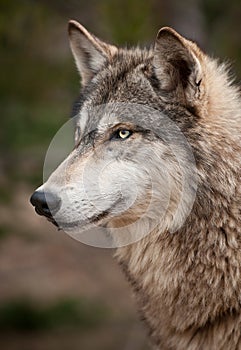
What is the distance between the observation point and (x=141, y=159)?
4.61 m

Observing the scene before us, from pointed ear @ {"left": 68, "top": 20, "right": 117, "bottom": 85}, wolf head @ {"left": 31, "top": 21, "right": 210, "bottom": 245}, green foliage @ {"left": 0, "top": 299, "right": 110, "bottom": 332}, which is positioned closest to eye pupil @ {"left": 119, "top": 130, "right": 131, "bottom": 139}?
wolf head @ {"left": 31, "top": 21, "right": 210, "bottom": 245}

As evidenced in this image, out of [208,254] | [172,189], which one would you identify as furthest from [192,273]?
[172,189]

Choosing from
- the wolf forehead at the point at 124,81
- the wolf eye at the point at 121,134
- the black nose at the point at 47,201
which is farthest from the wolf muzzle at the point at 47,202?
the wolf forehead at the point at 124,81

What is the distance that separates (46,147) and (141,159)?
557 cm

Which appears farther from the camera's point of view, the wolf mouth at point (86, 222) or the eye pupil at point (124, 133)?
the eye pupil at point (124, 133)

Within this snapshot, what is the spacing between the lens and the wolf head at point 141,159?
4.49 metres

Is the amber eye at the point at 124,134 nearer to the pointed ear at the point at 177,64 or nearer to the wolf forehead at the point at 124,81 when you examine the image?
the wolf forehead at the point at 124,81

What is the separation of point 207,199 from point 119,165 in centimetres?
56

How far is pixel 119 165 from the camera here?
15.2 feet

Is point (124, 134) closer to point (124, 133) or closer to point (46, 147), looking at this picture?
point (124, 133)

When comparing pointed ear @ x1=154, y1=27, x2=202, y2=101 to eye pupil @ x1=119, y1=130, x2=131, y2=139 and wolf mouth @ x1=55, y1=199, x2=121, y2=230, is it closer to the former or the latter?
eye pupil @ x1=119, y1=130, x2=131, y2=139

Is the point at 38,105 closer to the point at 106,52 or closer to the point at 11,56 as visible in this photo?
the point at 11,56

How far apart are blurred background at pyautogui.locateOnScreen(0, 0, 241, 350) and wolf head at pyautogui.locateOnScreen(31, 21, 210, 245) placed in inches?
110

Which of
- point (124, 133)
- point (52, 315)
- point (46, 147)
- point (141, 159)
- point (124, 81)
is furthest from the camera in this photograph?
point (52, 315)
